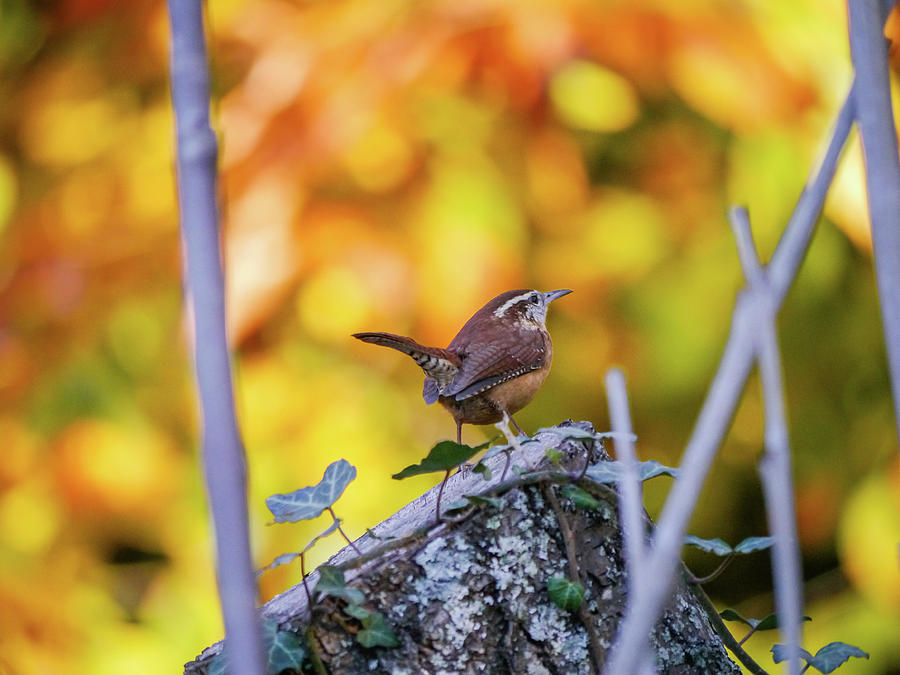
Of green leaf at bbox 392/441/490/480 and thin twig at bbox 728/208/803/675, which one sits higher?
green leaf at bbox 392/441/490/480

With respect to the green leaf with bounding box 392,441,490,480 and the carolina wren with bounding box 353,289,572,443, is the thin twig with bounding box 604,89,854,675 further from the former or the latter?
the carolina wren with bounding box 353,289,572,443

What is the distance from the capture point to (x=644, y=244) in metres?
2.81

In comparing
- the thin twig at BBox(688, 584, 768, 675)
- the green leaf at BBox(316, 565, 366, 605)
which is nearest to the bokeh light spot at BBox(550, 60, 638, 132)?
the thin twig at BBox(688, 584, 768, 675)

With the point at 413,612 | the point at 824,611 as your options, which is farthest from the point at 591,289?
the point at 413,612

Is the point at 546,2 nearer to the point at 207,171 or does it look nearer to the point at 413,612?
the point at 413,612

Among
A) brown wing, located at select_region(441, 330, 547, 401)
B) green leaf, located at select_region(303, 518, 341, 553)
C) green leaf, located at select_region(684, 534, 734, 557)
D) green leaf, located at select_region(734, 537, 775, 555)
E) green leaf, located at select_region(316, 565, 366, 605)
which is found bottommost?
green leaf, located at select_region(734, 537, 775, 555)

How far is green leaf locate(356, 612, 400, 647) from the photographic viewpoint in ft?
4.09

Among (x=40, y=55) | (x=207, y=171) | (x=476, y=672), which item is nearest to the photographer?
(x=207, y=171)

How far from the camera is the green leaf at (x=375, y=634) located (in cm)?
125

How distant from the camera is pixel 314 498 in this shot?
52.8 inches

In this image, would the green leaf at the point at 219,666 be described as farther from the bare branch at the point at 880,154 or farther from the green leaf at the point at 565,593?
the bare branch at the point at 880,154

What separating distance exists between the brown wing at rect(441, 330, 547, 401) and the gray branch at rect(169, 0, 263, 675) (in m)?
1.71

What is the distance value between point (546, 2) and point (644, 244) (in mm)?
778

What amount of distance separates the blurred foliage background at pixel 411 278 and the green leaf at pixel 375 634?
1334 millimetres
